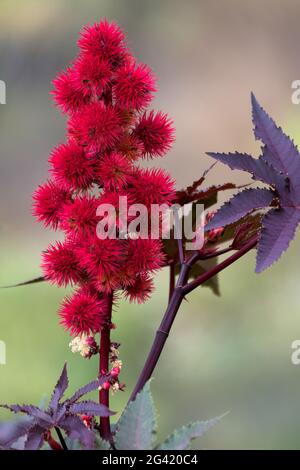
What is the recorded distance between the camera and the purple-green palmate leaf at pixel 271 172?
38cm

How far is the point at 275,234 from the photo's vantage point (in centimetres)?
36

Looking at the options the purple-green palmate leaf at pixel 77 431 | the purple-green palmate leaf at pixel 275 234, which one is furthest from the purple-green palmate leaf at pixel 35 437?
the purple-green palmate leaf at pixel 275 234

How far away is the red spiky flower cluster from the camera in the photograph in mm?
389

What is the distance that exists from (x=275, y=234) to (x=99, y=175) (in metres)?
0.11

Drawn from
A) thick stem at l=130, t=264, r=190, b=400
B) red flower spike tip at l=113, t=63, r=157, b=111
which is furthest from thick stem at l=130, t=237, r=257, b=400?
red flower spike tip at l=113, t=63, r=157, b=111

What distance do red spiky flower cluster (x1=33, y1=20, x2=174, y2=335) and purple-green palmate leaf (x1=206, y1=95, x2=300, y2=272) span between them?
48 millimetres

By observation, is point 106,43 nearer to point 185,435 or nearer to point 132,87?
point 132,87

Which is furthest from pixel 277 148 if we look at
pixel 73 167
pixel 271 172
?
pixel 73 167

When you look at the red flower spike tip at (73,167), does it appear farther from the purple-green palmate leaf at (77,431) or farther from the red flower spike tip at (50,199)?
the purple-green palmate leaf at (77,431)

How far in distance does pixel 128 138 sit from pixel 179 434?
19 cm

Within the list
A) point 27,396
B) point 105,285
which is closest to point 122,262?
point 105,285

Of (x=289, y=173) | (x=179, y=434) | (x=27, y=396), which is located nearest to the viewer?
(x=179, y=434)
